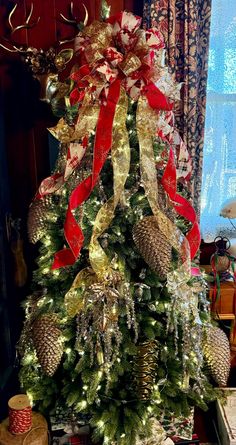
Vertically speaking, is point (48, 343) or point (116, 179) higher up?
point (116, 179)

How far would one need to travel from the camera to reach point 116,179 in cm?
142

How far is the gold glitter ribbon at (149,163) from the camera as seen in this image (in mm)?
1441

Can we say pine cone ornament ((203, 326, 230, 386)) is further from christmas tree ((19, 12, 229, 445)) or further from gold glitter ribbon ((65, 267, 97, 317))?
gold glitter ribbon ((65, 267, 97, 317))

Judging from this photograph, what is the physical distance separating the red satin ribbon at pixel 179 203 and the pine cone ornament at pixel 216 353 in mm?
299

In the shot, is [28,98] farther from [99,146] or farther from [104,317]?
[104,317]

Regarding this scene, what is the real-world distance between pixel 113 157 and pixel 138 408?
0.87m

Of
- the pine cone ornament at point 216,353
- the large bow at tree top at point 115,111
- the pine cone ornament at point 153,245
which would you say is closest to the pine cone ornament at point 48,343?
the large bow at tree top at point 115,111

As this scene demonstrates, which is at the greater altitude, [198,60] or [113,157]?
[198,60]

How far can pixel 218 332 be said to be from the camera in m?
1.63

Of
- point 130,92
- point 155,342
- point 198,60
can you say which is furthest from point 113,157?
point 198,60

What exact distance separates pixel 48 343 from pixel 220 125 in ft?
4.50

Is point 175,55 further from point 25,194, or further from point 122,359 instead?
point 122,359

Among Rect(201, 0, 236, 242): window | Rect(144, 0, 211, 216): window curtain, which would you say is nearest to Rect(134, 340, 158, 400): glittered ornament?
Rect(144, 0, 211, 216): window curtain

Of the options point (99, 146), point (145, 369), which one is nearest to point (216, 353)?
point (145, 369)
